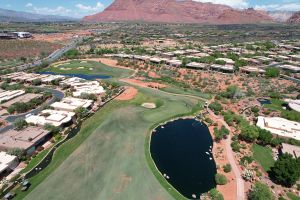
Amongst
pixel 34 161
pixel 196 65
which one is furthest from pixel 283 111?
pixel 34 161

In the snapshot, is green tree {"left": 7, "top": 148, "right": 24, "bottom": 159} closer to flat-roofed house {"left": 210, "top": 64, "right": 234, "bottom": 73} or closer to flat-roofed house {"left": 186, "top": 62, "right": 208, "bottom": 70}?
flat-roofed house {"left": 186, "top": 62, "right": 208, "bottom": 70}

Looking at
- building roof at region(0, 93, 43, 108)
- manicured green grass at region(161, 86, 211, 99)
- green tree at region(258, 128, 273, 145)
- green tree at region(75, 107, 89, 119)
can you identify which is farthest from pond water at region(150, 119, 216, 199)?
building roof at region(0, 93, 43, 108)

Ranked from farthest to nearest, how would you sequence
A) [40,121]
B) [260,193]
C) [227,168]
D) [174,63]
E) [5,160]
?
[174,63] → [40,121] → [227,168] → [5,160] → [260,193]

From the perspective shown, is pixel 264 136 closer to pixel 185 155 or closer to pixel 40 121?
pixel 185 155

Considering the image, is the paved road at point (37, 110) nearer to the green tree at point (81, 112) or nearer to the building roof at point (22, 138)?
the building roof at point (22, 138)

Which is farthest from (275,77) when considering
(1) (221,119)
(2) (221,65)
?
(1) (221,119)

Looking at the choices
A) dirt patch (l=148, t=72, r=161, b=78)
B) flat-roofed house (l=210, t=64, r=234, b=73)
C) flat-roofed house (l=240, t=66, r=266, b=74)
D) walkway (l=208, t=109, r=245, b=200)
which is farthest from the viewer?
flat-roofed house (l=210, t=64, r=234, b=73)

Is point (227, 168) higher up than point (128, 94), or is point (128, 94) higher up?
point (128, 94)
